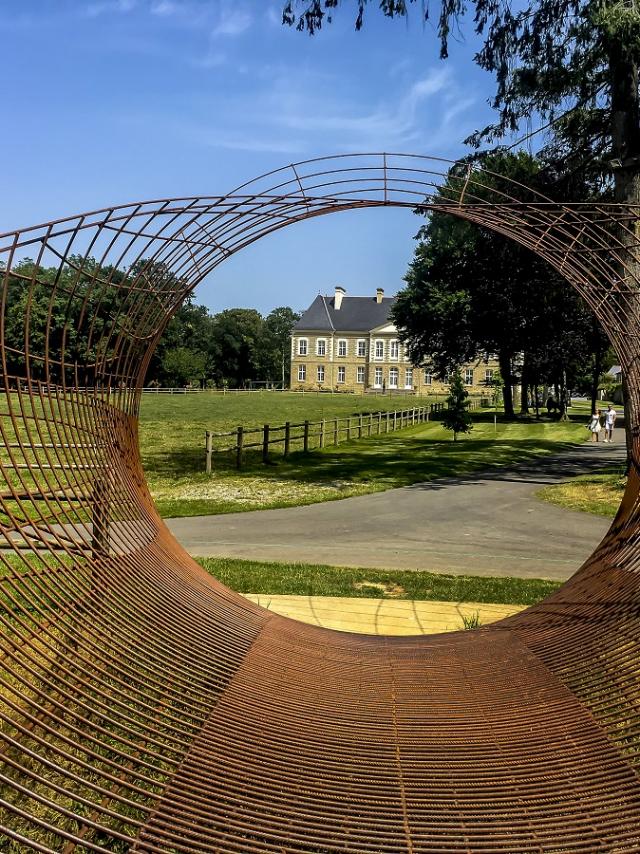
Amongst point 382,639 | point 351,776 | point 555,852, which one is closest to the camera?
point 555,852

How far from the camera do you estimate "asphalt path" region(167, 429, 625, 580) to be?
28.8 ft

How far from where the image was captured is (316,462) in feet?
61.1

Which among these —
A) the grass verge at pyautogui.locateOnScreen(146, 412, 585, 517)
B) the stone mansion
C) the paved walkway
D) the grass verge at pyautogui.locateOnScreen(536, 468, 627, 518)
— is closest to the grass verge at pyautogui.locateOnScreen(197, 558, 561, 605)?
the paved walkway

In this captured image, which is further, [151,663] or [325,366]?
[325,366]

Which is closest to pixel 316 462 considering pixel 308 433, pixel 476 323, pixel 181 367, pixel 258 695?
pixel 308 433

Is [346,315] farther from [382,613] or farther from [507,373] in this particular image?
[382,613]

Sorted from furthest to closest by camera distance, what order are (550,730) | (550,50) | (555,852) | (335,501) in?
(335,501), (550,50), (550,730), (555,852)

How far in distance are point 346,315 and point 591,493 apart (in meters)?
66.7

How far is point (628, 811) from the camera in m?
2.95

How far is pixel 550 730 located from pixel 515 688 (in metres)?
0.53

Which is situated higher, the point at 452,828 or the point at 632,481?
the point at 632,481

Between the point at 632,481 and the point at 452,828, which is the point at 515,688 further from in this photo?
the point at 632,481

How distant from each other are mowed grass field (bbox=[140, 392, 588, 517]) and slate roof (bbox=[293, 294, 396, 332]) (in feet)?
148

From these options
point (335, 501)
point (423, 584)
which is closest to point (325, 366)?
→ point (335, 501)
